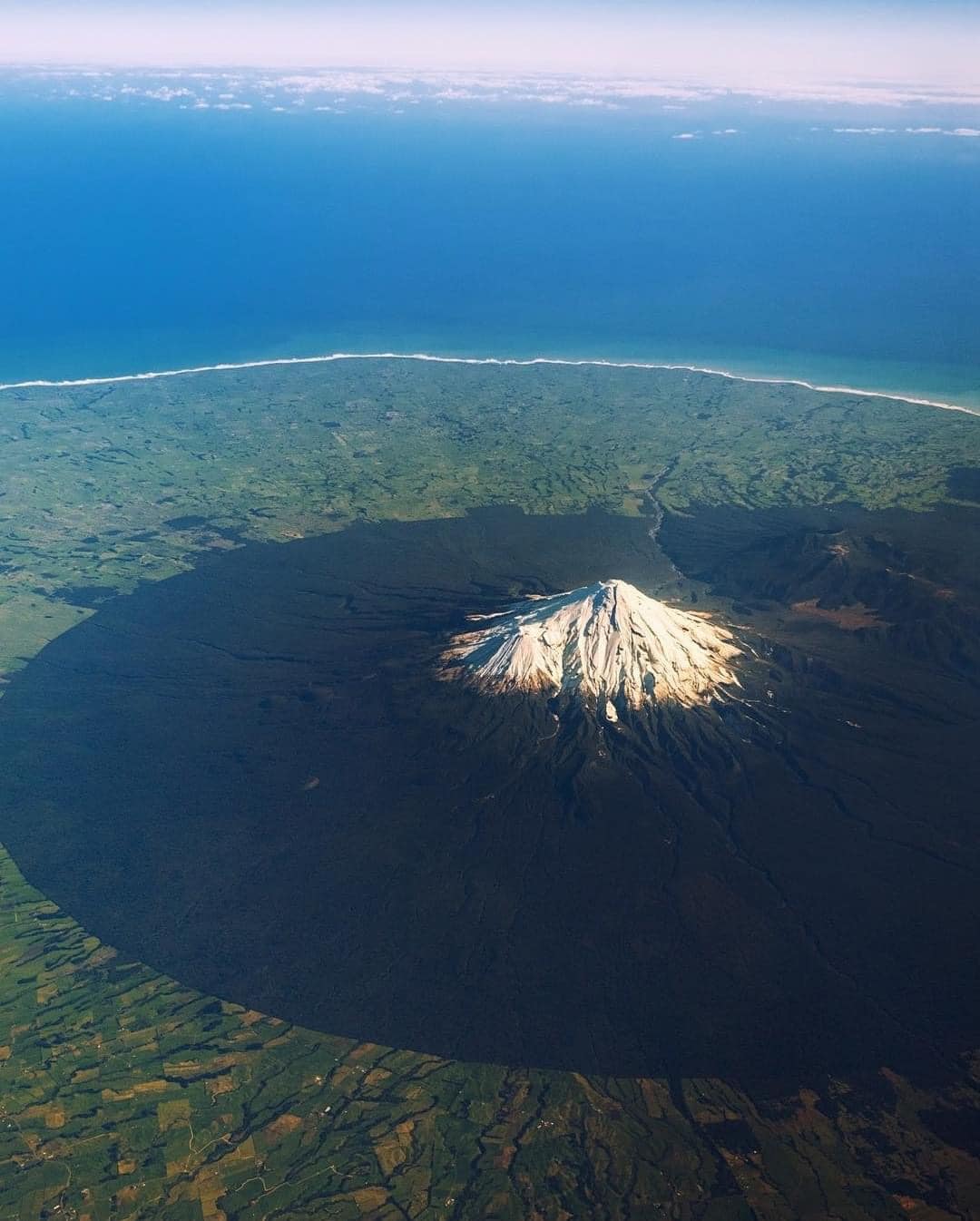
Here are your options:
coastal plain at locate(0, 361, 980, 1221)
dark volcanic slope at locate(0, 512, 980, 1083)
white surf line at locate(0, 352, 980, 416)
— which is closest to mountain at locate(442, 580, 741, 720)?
dark volcanic slope at locate(0, 512, 980, 1083)

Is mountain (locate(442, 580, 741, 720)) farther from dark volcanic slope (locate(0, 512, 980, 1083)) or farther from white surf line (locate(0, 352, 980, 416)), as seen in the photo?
white surf line (locate(0, 352, 980, 416))

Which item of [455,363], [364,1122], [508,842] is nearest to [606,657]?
[508,842]

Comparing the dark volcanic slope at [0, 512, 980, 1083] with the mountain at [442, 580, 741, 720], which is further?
the mountain at [442, 580, 741, 720]

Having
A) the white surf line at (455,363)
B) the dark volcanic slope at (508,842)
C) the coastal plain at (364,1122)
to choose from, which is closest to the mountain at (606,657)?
the dark volcanic slope at (508,842)

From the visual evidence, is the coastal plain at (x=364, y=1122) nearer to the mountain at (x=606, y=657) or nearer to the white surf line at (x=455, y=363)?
the mountain at (x=606, y=657)

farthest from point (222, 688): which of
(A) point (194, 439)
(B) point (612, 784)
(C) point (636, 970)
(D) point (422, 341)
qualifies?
(D) point (422, 341)

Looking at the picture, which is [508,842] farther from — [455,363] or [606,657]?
[455,363]
